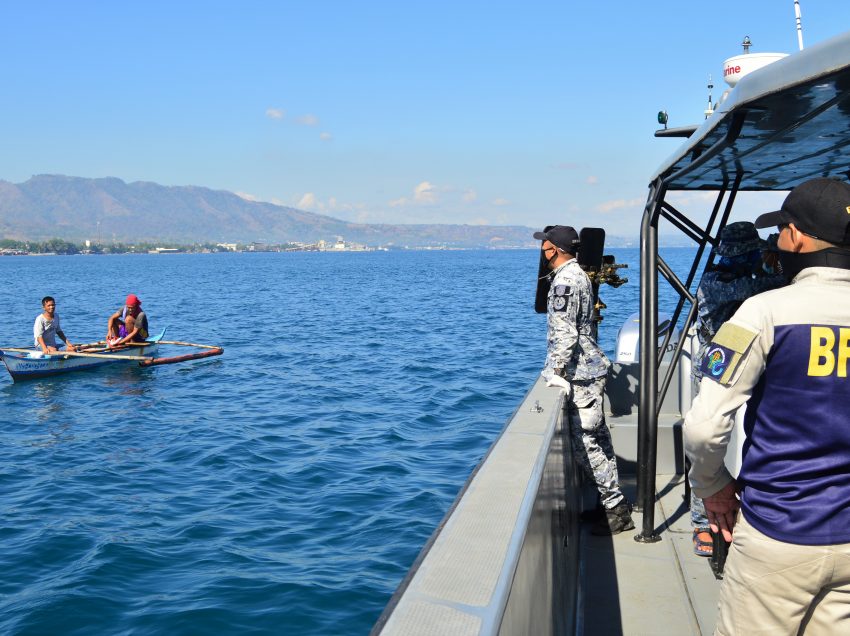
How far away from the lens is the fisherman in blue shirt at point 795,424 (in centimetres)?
232

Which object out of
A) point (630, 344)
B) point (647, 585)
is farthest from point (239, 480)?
point (647, 585)

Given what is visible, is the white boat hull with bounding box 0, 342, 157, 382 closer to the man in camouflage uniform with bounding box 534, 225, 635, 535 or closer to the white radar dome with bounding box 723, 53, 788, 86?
the man in camouflage uniform with bounding box 534, 225, 635, 535

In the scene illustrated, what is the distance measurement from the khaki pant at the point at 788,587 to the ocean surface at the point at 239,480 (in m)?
5.86

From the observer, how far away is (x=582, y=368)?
18.1 ft

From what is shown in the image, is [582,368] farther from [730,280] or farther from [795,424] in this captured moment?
[795,424]

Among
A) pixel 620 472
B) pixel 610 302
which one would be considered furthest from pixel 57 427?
pixel 610 302

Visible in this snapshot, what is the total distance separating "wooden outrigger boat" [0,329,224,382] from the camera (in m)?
21.9

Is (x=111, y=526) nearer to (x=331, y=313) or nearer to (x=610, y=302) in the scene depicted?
(x=331, y=313)

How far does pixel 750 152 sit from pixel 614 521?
241cm

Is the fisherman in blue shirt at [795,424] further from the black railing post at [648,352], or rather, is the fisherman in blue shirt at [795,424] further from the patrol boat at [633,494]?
the black railing post at [648,352]

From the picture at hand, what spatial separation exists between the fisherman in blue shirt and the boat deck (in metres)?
1.89

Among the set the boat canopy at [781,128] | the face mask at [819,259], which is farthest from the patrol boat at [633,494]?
the face mask at [819,259]

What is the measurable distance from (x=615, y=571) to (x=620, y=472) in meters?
2.18

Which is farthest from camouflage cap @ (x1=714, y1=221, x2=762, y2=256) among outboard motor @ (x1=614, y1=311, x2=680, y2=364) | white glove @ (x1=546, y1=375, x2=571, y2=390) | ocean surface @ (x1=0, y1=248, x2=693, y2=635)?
ocean surface @ (x1=0, y1=248, x2=693, y2=635)
